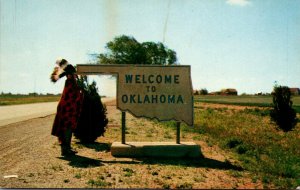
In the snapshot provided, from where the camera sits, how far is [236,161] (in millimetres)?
8266

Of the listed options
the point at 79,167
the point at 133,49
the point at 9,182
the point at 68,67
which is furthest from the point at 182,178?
the point at 133,49

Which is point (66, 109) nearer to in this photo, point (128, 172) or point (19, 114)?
point (128, 172)

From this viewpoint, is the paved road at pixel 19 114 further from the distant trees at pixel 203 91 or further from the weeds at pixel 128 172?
the distant trees at pixel 203 91

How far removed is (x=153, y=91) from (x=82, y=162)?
2.48 m

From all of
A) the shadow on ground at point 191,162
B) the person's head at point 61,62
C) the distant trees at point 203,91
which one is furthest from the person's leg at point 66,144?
the distant trees at point 203,91

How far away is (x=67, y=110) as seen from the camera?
8.54 meters

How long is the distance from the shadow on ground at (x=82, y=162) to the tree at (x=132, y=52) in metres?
52.1

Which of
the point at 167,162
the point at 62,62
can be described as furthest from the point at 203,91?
the point at 167,162

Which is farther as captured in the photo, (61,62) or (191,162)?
(61,62)

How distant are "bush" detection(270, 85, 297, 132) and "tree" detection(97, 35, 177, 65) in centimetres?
4576

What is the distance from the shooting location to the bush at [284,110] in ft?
47.7

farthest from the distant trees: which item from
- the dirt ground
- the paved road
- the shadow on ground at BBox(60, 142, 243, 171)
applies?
the shadow on ground at BBox(60, 142, 243, 171)

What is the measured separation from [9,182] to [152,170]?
8.63 ft

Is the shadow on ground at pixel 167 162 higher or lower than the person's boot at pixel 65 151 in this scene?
lower
